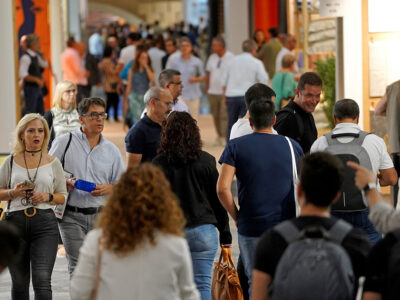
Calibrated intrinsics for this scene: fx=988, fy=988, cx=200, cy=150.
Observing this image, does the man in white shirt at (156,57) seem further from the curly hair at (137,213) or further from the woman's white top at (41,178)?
the curly hair at (137,213)

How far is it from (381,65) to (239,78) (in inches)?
151

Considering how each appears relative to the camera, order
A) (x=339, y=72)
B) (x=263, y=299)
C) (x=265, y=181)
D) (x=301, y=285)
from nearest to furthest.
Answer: (x=301, y=285) < (x=263, y=299) < (x=265, y=181) < (x=339, y=72)

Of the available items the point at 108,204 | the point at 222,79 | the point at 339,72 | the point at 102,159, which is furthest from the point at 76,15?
the point at 108,204

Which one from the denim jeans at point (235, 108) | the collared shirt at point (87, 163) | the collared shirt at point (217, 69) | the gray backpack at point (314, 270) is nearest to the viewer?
the gray backpack at point (314, 270)

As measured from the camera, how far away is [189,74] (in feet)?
52.6

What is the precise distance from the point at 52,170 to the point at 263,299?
2.68 meters

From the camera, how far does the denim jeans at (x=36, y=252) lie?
6113 mm

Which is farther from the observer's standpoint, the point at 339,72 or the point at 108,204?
the point at 339,72

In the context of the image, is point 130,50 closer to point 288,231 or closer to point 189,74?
point 189,74

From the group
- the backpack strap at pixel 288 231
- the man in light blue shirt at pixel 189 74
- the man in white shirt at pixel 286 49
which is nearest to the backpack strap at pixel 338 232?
the backpack strap at pixel 288 231

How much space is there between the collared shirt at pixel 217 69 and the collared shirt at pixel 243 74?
1453mm

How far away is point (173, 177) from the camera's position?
18.9 feet

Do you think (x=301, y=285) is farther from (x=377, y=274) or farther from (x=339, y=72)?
(x=339, y=72)

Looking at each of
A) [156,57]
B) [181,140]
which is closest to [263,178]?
[181,140]
